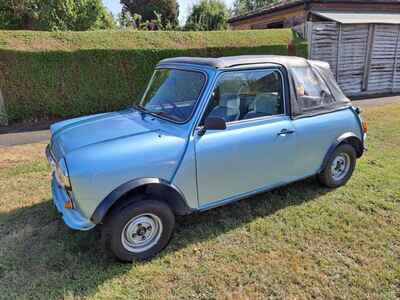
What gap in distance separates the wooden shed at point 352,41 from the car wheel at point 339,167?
818cm

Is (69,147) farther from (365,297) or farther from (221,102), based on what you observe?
(365,297)

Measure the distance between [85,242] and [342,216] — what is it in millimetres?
2846

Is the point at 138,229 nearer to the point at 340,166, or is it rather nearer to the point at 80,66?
the point at 340,166

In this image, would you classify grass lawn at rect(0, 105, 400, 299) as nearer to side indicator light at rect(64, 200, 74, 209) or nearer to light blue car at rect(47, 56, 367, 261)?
light blue car at rect(47, 56, 367, 261)

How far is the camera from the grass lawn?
248 centimetres

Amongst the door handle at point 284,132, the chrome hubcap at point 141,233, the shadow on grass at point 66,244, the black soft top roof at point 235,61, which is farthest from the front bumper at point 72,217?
the door handle at point 284,132

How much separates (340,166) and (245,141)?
1.85 metres

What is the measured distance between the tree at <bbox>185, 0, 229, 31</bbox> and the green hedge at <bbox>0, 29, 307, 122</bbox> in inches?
764

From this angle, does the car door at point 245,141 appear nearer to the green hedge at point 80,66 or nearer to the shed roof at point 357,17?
the green hedge at point 80,66

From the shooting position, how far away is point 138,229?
2.74 meters

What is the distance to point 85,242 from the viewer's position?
Answer: 3027mm

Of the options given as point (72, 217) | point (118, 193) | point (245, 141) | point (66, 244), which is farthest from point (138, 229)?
point (245, 141)

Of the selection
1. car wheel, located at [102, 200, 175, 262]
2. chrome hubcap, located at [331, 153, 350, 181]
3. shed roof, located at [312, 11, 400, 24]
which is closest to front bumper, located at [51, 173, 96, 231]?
car wheel, located at [102, 200, 175, 262]

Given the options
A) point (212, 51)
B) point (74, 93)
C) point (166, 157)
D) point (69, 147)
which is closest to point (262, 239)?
point (166, 157)
